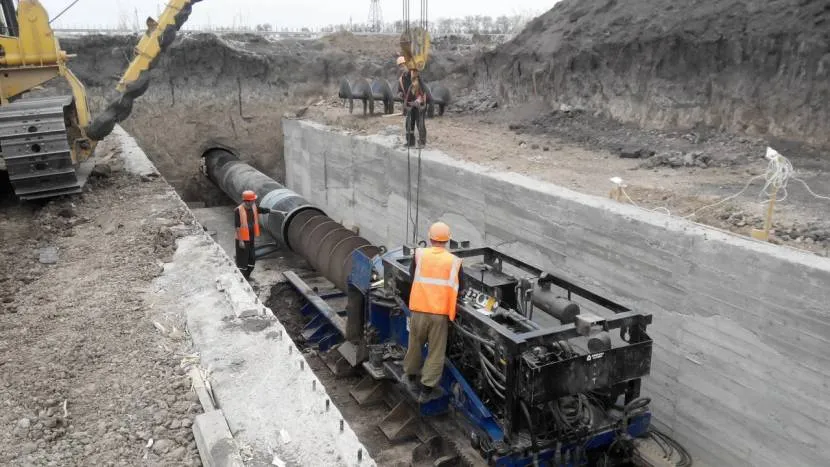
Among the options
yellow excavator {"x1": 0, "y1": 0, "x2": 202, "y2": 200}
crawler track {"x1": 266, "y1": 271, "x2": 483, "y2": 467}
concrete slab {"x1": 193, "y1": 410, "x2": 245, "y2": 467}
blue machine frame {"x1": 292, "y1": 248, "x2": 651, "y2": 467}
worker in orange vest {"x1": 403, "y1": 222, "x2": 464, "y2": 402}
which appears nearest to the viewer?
concrete slab {"x1": 193, "y1": 410, "x2": 245, "y2": 467}

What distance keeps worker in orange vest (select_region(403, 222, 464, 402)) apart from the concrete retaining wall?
250 cm

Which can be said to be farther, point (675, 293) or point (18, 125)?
point (18, 125)

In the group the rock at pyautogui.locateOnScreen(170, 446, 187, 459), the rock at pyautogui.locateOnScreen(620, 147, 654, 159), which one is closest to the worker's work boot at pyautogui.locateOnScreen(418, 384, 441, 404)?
the rock at pyautogui.locateOnScreen(170, 446, 187, 459)

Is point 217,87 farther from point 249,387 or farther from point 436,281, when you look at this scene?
point 249,387

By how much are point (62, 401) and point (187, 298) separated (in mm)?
1612

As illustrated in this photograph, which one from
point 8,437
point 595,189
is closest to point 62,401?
→ point 8,437

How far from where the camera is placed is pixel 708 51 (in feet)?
36.8

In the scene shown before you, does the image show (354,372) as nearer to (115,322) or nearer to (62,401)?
(115,322)

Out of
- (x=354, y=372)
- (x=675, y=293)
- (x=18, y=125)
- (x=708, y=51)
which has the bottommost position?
(x=354, y=372)

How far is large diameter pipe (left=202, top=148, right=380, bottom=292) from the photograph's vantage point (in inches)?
403

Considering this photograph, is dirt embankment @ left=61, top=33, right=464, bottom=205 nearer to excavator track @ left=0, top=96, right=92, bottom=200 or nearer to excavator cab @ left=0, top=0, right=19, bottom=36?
excavator cab @ left=0, top=0, right=19, bottom=36

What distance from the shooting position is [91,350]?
4.50 metres

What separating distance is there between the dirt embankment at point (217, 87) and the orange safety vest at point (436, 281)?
14.1m

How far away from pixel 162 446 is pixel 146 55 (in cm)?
780
